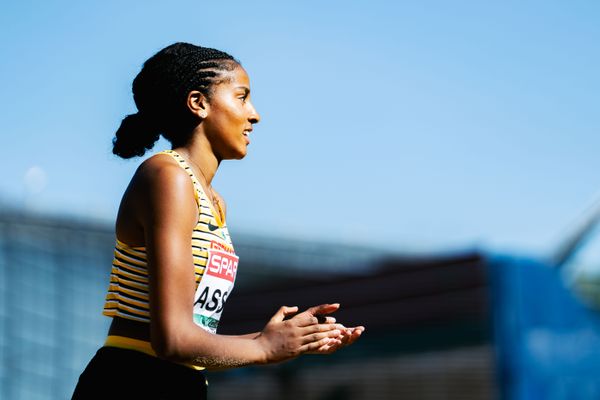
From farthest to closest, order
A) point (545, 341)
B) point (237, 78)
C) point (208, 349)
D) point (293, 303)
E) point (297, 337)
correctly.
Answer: point (293, 303), point (545, 341), point (237, 78), point (297, 337), point (208, 349)

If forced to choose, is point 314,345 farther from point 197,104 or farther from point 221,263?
point 197,104

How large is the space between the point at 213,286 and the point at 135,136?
656 mm

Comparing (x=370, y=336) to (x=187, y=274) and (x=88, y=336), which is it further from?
(x=187, y=274)

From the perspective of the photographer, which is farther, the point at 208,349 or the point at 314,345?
the point at 314,345

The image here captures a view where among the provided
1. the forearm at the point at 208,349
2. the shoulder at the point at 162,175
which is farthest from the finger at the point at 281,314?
the shoulder at the point at 162,175

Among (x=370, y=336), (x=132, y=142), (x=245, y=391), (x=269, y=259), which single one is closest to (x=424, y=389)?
(x=370, y=336)

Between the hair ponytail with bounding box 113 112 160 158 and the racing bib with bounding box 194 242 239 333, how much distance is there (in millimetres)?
529

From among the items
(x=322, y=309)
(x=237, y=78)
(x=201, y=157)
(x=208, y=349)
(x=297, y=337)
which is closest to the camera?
(x=208, y=349)

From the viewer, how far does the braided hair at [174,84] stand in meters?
3.30

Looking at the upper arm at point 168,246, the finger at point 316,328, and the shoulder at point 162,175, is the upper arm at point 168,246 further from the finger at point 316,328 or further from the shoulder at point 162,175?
the finger at point 316,328

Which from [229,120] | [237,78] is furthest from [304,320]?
[237,78]

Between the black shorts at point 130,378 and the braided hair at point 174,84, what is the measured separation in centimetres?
71

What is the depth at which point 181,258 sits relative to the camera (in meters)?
2.86

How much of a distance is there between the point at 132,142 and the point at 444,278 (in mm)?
15606
